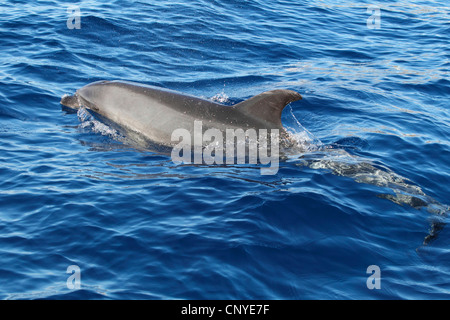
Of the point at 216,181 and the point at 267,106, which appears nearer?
the point at 216,181

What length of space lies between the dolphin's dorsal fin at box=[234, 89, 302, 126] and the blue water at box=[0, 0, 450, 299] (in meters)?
0.90

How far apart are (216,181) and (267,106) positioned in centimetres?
186

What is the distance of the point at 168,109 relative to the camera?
1104 centimetres

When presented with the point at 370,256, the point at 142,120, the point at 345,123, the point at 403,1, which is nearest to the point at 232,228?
the point at 370,256

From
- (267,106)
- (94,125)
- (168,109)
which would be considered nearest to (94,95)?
(94,125)

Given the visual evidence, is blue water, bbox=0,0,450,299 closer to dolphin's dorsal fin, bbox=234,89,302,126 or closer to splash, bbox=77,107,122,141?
splash, bbox=77,107,122,141

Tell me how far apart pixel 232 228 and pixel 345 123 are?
6.21 meters

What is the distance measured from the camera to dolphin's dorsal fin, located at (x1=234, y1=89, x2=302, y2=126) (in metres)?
10.1

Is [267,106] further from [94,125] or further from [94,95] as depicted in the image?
[94,95]

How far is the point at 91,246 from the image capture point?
24.2 feet

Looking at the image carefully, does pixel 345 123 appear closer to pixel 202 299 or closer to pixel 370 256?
pixel 370 256

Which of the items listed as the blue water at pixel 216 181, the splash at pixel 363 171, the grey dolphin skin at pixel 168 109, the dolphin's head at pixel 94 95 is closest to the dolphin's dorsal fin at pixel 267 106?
the grey dolphin skin at pixel 168 109

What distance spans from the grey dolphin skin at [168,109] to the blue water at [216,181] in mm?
462

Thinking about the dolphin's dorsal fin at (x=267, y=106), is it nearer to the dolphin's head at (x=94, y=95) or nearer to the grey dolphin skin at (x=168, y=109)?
the grey dolphin skin at (x=168, y=109)
